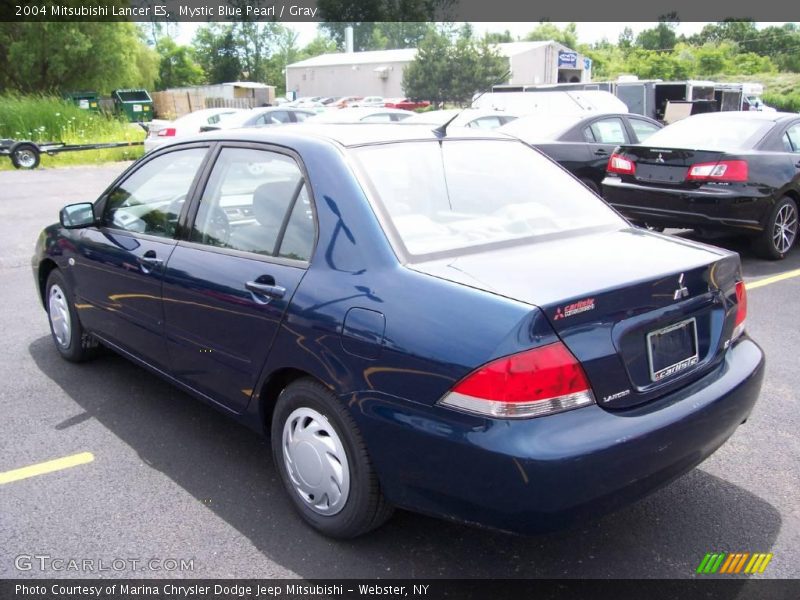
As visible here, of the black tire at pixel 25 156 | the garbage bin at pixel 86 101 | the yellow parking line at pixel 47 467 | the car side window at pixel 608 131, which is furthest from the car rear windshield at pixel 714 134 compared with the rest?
the garbage bin at pixel 86 101

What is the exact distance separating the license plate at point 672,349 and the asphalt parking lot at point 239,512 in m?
0.69

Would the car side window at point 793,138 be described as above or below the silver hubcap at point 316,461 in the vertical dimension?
above

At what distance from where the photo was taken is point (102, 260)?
4246mm

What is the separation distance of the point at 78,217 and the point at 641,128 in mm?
9208

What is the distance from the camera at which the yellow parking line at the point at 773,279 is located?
23.2 feet

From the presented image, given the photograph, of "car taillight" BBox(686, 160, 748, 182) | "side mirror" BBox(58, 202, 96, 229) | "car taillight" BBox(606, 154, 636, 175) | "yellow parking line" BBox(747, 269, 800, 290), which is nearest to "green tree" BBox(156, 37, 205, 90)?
"car taillight" BBox(606, 154, 636, 175)

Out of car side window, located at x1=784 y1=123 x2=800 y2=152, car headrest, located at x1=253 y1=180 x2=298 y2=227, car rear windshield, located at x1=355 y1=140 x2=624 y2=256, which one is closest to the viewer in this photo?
car rear windshield, located at x1=355 y1=140 x2=624 y2=256

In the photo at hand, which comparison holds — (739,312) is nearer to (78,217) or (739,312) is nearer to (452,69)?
(78,217)

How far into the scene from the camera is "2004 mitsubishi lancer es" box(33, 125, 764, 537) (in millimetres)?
2361

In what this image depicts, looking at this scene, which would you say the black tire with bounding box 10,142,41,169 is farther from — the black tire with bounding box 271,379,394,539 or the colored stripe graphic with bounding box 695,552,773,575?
the colored stripe graphic with bounding box 695,552,773,575

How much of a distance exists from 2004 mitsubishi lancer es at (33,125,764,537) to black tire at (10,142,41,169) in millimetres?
16557

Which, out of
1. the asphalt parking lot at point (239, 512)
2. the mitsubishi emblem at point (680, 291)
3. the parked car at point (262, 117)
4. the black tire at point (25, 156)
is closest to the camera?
the mitsubishi emblem at point (680, 291)

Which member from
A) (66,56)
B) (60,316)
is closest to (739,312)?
(60,316)

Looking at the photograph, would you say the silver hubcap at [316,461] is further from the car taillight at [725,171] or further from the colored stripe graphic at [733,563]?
the car taillight at [725,171]
